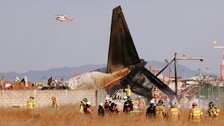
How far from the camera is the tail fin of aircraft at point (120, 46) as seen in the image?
47375mm

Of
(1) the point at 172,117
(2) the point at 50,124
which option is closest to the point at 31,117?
(2) the point at 50,124

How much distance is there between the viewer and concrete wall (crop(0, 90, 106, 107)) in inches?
1651

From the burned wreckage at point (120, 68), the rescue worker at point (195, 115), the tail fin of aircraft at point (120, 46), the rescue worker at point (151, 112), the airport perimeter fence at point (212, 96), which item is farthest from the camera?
the tail fin of aircraft at point (120, 46)

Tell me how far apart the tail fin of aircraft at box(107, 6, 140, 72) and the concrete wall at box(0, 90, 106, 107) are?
3.41 meters

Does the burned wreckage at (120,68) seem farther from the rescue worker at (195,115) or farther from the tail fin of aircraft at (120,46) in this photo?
the rescue worker at (195,115)

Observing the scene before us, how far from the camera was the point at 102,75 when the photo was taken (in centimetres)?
4722

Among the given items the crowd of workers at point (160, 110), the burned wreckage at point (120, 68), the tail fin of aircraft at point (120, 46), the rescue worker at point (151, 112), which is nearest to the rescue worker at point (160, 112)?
the crowd of workers at point (160, 110)

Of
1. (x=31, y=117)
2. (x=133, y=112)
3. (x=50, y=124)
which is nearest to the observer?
(x=50, y=124)

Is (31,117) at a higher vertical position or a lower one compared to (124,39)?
lower

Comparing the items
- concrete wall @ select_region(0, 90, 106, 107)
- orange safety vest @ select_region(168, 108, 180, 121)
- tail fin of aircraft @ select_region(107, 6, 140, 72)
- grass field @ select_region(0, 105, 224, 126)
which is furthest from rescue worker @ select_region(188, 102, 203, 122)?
tail fin of aircraft @ select_region(107, 6, 140, 72)

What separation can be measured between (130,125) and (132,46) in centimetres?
2254

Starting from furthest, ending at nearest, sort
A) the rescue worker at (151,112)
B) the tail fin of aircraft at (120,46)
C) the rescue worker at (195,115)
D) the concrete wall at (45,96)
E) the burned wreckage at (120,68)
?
1. the tail fin of aircraft at (120,46)
2. the burned wreckage at (120,68)
3. the concrete wall at (45,96)
4. the rescue worker at (151,112)
5. the rescue worker at (195,115)

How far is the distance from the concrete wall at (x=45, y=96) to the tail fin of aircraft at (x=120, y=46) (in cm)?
341

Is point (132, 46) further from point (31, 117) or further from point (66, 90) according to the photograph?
point (31, 117)
